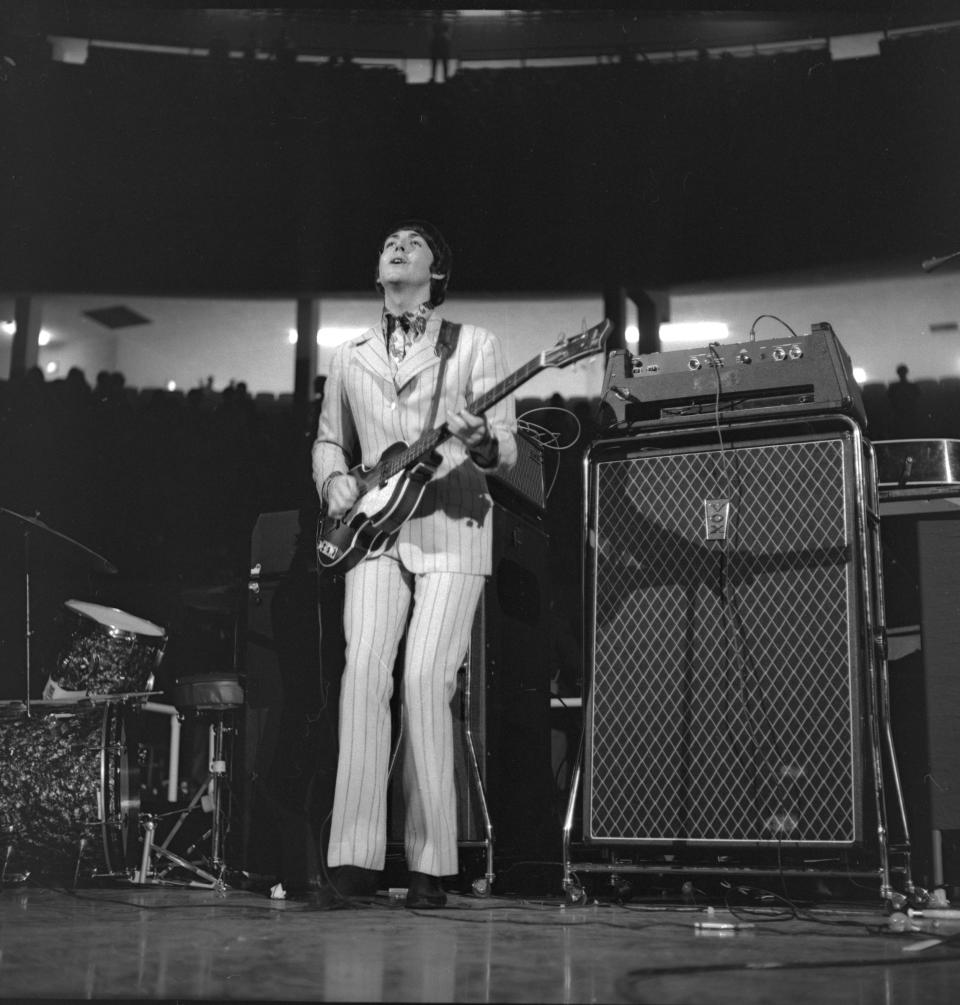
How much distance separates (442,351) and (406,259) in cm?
27

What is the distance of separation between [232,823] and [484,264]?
2628mm

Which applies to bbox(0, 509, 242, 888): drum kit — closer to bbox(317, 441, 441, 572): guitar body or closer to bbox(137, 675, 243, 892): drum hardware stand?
bbox(137, 675, 243, 892): drum hardware stand

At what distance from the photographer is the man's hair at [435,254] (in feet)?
10.6

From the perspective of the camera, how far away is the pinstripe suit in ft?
9.46

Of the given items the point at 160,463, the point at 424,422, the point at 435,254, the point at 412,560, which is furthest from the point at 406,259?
the point at 160,463

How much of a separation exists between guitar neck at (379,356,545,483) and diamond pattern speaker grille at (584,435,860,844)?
0.45 meters

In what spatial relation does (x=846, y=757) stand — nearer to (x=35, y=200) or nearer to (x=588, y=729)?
(x=588, y=729)

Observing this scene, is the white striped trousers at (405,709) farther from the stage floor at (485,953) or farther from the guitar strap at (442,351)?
the guitar strap at (442,351)

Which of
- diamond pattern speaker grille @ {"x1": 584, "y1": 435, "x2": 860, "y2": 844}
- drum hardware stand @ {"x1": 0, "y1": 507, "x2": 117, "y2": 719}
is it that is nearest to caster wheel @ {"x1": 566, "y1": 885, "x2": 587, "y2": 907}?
diamond pattern speaker grille @ {"x1": 584, "y1": 435, "x2": 860, "y2": 844}

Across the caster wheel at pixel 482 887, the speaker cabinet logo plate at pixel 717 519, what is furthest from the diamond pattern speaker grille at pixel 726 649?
the caster wheel at pixel 482 887

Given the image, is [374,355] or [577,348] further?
[374,355]

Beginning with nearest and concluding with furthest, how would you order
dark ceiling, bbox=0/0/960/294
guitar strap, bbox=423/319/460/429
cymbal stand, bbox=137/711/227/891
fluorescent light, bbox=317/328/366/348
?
guitar strap, bbox=423/319/460/429
cymbal stand, bbox=137/711/227/891
dark ceiling, bbox=0/0/960/294
fluorescent light, bbox=317/328/366/348

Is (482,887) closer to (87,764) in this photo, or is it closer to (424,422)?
(424,422)

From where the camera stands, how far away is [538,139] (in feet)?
15.6
